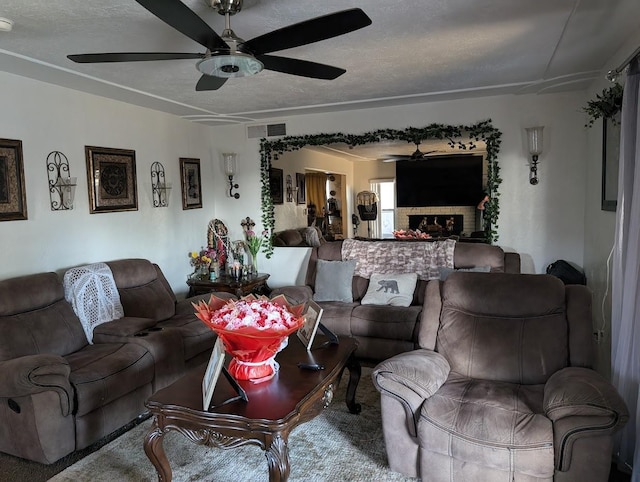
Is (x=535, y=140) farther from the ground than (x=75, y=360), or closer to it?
farther from the ground

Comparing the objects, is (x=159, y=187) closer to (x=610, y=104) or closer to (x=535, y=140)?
(x=535, y=140)

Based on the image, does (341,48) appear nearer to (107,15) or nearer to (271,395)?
(107,15)

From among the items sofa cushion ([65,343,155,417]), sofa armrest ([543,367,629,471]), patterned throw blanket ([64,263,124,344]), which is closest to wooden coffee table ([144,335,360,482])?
sofa cushion ([65,343,155,417])

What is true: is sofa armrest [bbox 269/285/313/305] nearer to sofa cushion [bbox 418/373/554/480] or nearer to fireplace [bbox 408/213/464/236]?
fireplace [bbox 408/213/464/236]

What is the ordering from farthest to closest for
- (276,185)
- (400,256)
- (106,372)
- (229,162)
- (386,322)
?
(276,185), (229,162), (400,256), (386,322), (106,372)

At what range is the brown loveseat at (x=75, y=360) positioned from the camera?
245 centimetres

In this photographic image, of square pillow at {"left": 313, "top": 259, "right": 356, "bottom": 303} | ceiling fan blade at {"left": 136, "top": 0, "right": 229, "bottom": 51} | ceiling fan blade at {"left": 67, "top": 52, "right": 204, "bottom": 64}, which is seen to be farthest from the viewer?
square pillow at {"left": 313, "top": 259, "right": 356, "bottom": 303}

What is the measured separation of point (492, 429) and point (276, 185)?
4.15 meters

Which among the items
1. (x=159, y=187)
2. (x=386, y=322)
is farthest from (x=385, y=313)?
(x=159, y=187)

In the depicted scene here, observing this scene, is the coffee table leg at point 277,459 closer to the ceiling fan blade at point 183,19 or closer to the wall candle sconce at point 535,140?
the ceiling fan blade at point 183,19

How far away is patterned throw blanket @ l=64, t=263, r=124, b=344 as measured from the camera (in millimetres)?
3322

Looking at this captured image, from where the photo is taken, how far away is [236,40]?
6.97 ft

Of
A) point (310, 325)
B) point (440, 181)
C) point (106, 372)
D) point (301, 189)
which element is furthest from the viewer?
point (301, 189)

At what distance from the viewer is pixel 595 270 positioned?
3840mm
